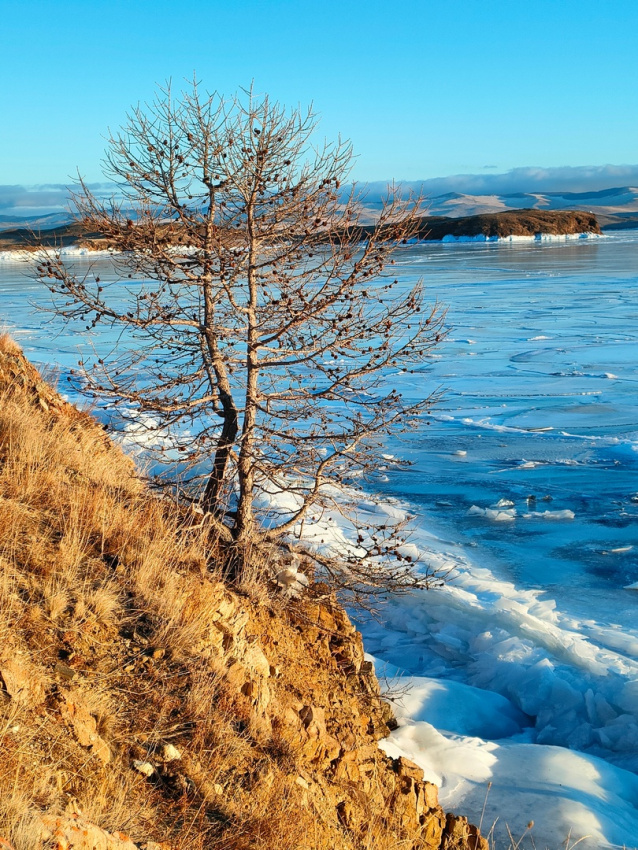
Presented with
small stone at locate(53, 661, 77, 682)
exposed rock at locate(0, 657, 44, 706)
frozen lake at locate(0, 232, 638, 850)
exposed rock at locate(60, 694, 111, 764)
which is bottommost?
frozen lake at locate(0, 232, 638, 850)

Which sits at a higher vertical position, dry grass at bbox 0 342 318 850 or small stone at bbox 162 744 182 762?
dry grass at bbox 0 342 318 850

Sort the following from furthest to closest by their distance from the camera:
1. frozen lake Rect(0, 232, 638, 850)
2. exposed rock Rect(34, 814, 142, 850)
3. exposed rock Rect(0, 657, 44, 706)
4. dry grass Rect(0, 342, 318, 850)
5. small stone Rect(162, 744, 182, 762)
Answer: frozen lake Rect(0, 232, 638, 850) → small stone Rect(162, 744, 182, 762) → exposed rock Rect(0, 657, 44, 706) → dry grass Rect(0, 342, 318, 850) → exposed rock Rect(34, 814, 142, 850)

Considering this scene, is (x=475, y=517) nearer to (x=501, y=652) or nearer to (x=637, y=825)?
(x=501, y=652)

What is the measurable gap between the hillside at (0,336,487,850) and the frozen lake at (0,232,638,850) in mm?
742

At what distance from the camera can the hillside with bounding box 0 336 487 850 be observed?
2.92m

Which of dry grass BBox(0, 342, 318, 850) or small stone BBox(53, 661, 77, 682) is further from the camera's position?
small stone BBox(53, 661, 77, 682)

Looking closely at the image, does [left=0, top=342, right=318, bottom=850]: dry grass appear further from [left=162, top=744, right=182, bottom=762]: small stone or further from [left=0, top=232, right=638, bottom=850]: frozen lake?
[left=0, top=232, right=638, bottom=850]: frozen lake

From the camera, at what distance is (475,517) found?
30.9 feet

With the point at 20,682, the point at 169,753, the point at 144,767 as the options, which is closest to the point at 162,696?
the point at 169,753

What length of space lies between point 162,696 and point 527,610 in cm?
479

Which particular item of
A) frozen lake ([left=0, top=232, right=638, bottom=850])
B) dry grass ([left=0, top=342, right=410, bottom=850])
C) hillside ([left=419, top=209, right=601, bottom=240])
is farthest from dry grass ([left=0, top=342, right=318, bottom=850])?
hillside ([left=419, top=209, right=601, bottom=240])

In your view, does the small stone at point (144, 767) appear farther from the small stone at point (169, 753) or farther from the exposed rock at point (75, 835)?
the exposed rock at point (75, 835)

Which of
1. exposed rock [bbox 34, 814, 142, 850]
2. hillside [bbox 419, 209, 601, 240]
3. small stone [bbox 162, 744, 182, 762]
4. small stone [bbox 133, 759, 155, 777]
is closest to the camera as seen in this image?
exposed rock [bbox 34, 814, 142, 850]

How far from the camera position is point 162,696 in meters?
3.56
